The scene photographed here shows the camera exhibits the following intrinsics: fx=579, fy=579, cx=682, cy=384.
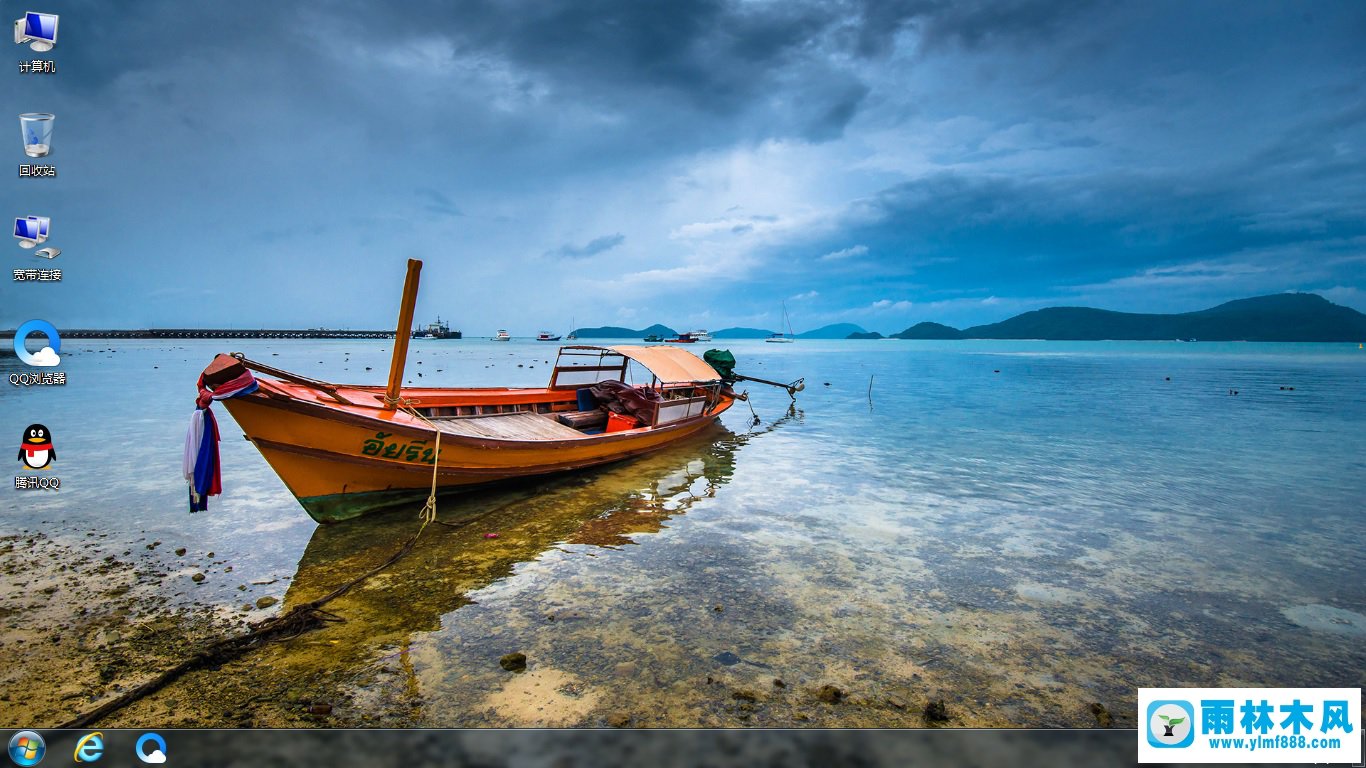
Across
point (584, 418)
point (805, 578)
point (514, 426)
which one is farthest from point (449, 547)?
point (584, 418)

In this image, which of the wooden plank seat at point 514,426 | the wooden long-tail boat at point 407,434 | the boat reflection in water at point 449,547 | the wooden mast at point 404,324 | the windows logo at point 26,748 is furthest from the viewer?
the wooden plank seat at point 514,426

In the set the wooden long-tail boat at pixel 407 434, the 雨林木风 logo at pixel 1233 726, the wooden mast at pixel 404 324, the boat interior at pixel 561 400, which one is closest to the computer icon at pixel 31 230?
the wooden long-tail boat at pixel 407 434

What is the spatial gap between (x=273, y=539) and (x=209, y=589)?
84.5 inches

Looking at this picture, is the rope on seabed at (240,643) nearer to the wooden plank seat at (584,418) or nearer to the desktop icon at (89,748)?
the desktop icon at (89,748)

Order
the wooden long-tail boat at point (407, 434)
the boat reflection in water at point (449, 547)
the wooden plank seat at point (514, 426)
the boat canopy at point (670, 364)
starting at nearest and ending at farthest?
the boat reflection in water at point (449, 547), the wooden long-tail boat at point (407, 434), the wooden plank seat at point (514, 426), the boat canopy at point (670, 364)

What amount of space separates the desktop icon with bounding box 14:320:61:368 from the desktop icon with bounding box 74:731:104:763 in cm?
394

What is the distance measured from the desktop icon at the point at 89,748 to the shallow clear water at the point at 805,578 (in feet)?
6.28

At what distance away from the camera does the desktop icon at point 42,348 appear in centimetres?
512

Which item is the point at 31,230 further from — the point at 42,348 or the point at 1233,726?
the point at 1233,726

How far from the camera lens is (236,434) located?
1905cm

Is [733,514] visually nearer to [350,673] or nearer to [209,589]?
[350,673]

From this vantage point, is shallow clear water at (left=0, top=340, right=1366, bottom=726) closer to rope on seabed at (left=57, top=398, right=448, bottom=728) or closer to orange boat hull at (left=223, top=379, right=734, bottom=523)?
rope on seabed at (left=57, top=398, right=448, bottom=728)

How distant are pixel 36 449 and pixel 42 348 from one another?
94cm

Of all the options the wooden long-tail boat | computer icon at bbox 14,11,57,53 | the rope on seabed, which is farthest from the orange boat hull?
computer icon at bbox 14,11,57,53
